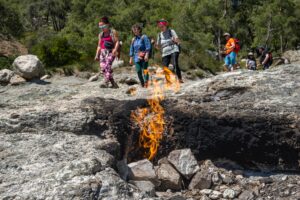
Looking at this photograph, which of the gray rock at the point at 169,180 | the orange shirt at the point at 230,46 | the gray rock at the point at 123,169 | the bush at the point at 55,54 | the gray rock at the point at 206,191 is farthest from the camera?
the bush at the point at 55,54

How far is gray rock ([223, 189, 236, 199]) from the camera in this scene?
220 inches

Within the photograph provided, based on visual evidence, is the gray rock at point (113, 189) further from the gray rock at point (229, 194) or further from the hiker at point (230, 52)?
the hiker at point (230, 52)

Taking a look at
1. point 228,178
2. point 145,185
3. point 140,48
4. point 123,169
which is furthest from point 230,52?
point 145,185

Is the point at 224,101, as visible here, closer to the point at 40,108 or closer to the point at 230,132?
the point at 230,132

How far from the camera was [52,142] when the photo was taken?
5.11 meters

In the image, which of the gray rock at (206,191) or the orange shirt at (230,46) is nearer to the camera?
the gray rock at (206,191)

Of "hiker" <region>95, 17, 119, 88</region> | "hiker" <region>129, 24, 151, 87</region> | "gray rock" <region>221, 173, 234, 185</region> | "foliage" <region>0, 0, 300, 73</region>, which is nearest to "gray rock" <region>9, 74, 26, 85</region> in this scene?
"hiker" <region>95, 17, 119, 88</region>

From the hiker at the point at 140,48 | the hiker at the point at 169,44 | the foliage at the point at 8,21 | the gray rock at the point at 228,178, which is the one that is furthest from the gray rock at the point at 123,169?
the foliage at the point at 8,21

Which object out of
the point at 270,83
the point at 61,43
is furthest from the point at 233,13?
the point at 270,83

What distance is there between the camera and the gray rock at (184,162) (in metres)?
5.98

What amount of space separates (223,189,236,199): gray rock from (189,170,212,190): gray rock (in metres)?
0.31

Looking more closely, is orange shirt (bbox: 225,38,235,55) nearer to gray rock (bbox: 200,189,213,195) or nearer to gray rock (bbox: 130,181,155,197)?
gray rock (bbox: 200,189,213,195)

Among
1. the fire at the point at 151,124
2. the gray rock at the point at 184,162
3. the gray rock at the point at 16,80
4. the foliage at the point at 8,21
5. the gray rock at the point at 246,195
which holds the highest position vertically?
the foliage at the point at 8,21

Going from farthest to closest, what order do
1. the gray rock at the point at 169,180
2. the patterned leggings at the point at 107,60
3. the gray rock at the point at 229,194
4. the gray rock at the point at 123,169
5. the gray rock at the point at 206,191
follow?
the patterned leggings at the point at 107,60, the gray rock at the point at 169,180, the gray rock at the point at 206,191, the gray rock at the point at 229,194, the gray rock at the point at 123,169
